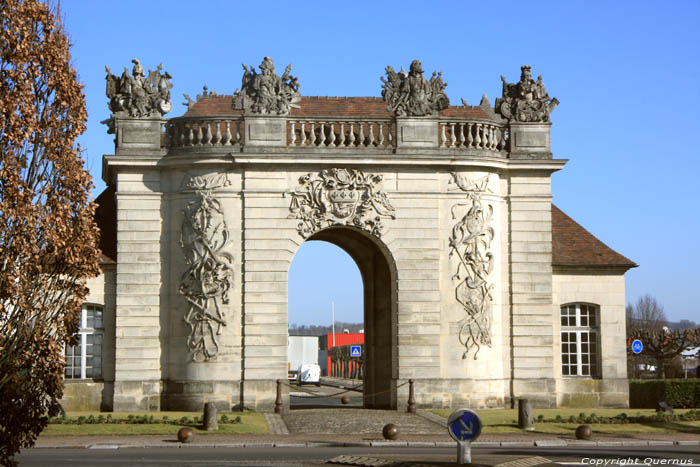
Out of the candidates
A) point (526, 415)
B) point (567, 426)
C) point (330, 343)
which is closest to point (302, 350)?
point (330, 343)

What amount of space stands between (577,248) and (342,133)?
335 inches

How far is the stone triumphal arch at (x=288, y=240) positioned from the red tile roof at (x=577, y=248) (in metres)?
1.15

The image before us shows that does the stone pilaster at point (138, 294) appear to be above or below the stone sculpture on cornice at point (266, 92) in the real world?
below

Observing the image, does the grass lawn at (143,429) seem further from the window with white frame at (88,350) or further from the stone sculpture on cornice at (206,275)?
the window with white frame at (88,350)

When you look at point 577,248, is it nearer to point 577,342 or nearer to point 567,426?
point 577,342

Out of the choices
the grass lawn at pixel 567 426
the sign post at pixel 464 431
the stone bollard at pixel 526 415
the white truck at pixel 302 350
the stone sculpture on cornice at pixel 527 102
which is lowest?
the grass lawn at pixel 567 426

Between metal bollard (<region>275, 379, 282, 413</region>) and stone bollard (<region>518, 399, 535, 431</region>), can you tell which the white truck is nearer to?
metal bollard (<region>275, 379, 282, 413</region>)

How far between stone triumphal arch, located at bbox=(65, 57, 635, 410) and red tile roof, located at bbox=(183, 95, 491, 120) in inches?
106

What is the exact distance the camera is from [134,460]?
2209 cm

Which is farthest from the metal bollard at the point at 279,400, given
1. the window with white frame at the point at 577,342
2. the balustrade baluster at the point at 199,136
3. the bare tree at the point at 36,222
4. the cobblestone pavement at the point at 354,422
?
the bare tree at the point at 36,222

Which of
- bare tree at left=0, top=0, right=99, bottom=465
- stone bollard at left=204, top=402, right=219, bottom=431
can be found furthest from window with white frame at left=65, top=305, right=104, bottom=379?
bare tree at left=0, top=0, right=99, bottom=465

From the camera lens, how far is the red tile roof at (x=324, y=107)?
121ft

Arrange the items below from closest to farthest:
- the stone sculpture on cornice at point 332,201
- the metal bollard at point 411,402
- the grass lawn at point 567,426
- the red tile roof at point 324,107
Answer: the grass lawn at point 567,426 → the metal bollard at point 411,402 → the stone sculpture on cornice at point 332,201 → the red tile roof at point 324,107

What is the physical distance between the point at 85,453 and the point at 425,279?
41.5 feet
